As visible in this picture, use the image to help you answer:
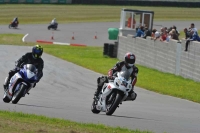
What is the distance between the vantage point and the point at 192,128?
11.8 metres

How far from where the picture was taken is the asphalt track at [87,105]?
12.1m

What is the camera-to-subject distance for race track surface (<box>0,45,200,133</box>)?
39.8ft

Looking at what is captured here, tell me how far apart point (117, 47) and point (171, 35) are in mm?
7180

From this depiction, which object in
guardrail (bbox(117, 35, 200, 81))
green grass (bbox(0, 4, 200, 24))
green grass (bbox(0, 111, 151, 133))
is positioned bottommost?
green grass (bbox(0, 4, 200, 24))

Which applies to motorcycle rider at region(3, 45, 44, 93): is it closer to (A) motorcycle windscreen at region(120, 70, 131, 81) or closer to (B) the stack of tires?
(A) motorcycle windscreen at region(120, 70, 131, 81)

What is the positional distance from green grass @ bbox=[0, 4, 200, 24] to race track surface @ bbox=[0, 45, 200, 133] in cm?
3748

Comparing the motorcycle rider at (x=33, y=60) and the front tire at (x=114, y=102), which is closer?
the front tire at (x=114, y=102)

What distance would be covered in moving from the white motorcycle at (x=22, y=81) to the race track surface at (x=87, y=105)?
0.27 meters

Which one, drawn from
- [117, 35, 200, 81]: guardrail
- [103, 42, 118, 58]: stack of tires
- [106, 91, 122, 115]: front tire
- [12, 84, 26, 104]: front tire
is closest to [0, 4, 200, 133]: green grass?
[117, 35, 200, 81]: guardrail

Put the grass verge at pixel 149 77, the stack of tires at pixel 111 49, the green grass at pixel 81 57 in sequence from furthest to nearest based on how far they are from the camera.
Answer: the stack of tires at pixel 111 49 < the grass verge at pixel 149 77 < the green grass at pixel 81 57

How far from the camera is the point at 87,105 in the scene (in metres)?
16.4

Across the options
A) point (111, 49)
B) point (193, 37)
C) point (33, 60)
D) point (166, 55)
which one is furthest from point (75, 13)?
point (33, 60)

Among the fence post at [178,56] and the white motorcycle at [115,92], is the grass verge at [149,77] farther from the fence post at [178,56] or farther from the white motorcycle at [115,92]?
the white motorcycle at [115,92]

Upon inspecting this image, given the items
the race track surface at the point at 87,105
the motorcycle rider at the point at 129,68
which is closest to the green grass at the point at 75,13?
the race track surface at the point at 87,105
